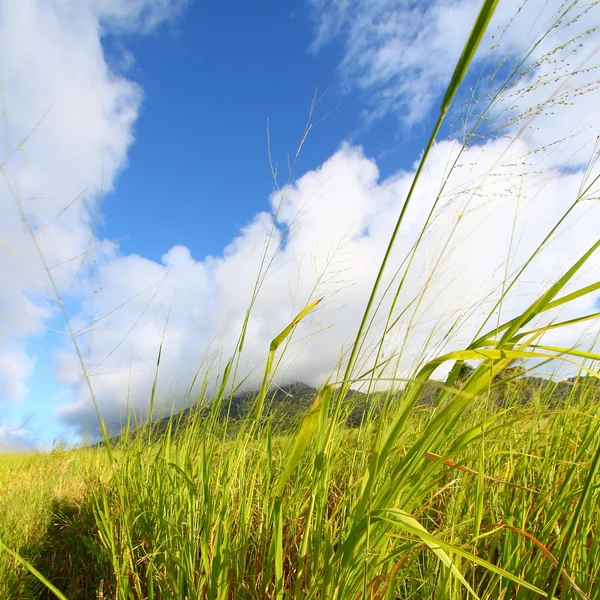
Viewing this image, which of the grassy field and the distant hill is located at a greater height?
the distant hill

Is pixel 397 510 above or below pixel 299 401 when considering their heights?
below

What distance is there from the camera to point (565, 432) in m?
1.58

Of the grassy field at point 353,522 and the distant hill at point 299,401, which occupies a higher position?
the distant hill at point 299,401

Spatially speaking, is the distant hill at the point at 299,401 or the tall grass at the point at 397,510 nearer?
the tall grass at the point at 397,510

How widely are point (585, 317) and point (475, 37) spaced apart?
1.54 feet

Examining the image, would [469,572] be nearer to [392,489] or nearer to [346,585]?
[346,585]

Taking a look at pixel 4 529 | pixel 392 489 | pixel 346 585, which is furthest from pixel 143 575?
pixel 392 489

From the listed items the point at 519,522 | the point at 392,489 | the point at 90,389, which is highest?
the point at 90,389

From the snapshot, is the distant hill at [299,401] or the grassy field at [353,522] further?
the distant hill at [299,401]

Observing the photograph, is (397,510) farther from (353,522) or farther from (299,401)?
(299,401)

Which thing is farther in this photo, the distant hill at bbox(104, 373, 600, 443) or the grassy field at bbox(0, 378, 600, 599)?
the distant hill at bbox(104, 373, 600, 443)

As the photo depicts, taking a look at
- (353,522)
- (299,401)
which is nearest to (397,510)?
(353,522)

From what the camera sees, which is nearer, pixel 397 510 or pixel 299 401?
pixel 397 510

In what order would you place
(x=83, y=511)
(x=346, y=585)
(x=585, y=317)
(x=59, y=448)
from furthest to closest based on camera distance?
(x=59, y=448) → (x=83, y=511) → (x=346, y=585) → (x=585, y=317)
